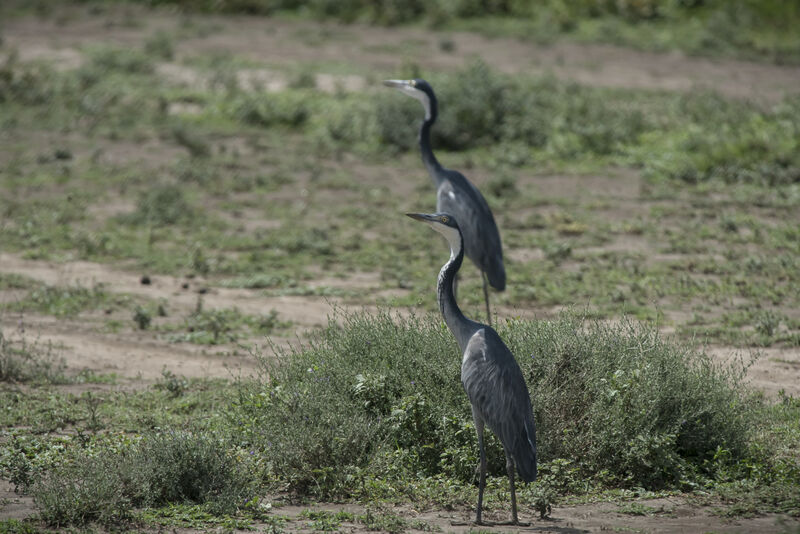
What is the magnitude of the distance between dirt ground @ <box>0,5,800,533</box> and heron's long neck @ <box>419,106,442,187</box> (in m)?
1.65

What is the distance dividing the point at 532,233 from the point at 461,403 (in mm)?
6473

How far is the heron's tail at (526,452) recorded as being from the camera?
5.97m

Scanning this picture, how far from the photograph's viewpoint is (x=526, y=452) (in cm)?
601

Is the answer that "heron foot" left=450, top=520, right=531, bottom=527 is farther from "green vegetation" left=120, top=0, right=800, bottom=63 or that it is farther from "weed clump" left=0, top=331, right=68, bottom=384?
"green vegetation" left=120, top=0, right=800, bottom=63

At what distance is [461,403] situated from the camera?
706cm

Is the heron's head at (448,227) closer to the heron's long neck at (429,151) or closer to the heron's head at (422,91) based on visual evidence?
the heron's long neck at (429,151)

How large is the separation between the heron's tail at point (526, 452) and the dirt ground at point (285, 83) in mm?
337

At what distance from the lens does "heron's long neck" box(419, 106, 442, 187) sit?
1024cm

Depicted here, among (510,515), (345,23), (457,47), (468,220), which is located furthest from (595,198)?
(345,23)

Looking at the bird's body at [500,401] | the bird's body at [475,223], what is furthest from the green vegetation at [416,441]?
the bird's body at [475,223]

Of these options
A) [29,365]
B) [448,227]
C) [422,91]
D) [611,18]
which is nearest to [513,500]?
[448,227]

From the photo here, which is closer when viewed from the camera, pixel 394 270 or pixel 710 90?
pixel 394 270

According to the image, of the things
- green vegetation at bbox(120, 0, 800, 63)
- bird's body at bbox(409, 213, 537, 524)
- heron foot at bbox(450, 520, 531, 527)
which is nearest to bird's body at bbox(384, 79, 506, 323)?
bird's body at bbox(409, 213, 537, 524)

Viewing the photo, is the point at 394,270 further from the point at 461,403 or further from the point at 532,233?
the point at 461,403
